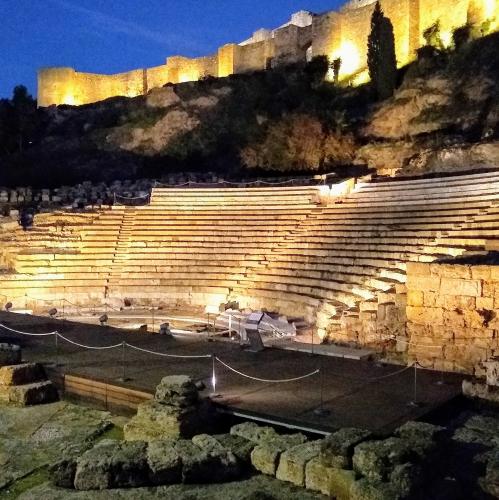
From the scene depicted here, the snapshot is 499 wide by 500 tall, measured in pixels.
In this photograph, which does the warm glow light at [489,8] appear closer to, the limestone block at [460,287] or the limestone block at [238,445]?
the limestone block at [460,287]

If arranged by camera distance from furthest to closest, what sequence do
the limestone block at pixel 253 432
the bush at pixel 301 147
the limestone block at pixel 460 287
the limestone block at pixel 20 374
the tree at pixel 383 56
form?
the tree at pixel 383 56 → the bush at pixel 301 147 → the limestone block at pixel 460 287 → the limestone block at pixel 20 374 → the limestone block at pixel 253 432

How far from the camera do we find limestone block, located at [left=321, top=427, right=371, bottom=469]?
15.9ft

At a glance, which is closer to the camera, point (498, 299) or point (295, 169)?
point (498, 299)

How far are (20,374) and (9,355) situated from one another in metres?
0.59

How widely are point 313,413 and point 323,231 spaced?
9997 millimetres

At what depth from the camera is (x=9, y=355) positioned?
8.40 m

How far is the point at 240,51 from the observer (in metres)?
46.0

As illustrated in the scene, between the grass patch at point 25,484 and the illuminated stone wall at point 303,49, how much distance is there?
102 feet

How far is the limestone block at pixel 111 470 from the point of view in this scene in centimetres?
507

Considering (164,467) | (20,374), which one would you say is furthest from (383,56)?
(164,467)

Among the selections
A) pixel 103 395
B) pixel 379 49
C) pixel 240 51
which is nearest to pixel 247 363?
pixel 103 395

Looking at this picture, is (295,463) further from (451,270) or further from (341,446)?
(451,270)

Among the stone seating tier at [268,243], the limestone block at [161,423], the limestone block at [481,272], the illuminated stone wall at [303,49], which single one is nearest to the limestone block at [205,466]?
the limestone block at [161,423]

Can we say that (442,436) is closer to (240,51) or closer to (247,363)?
(247,363)
